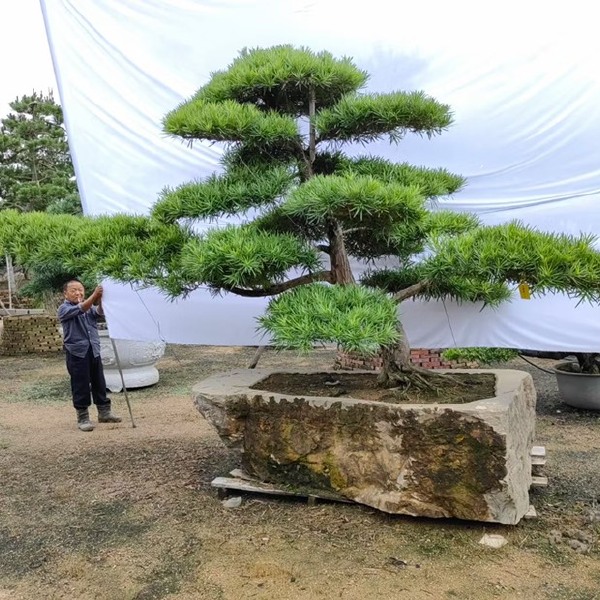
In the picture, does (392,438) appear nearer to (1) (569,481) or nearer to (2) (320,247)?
(2) (320,247)

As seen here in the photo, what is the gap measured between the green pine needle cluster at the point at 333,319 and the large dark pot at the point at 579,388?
7.76 ft

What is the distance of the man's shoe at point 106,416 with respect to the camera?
3.82 meters

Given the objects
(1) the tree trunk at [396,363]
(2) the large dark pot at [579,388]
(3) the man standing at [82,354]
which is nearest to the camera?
(1) the tree trunk at [396,363]

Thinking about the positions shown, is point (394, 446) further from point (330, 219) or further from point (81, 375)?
point (81, 375)

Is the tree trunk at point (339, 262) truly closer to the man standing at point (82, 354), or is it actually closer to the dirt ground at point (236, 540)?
the dirt ground at point (236, 540)

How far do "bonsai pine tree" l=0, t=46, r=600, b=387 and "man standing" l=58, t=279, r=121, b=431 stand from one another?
1.21m

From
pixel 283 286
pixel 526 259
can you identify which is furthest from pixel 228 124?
pixel 526 259

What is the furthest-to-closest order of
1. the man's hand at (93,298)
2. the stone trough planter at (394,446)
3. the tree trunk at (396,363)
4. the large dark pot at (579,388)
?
the large dark pot at (579,388) → the man's hand at (93,298) → the tree trunk at (396,363) → the stone trough planter at (394,446)

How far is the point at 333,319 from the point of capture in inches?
71.7

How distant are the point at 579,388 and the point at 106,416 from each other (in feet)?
9.91

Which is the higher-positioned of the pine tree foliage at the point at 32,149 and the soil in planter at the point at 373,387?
the pine tree foliage at the point at 32,149

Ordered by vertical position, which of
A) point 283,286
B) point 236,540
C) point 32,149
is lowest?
point 236,540

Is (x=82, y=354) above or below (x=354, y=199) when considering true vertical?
below

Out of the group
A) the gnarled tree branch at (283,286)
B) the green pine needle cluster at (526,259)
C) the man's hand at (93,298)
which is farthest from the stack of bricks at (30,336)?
the green pine needle cluster at (526,259)
